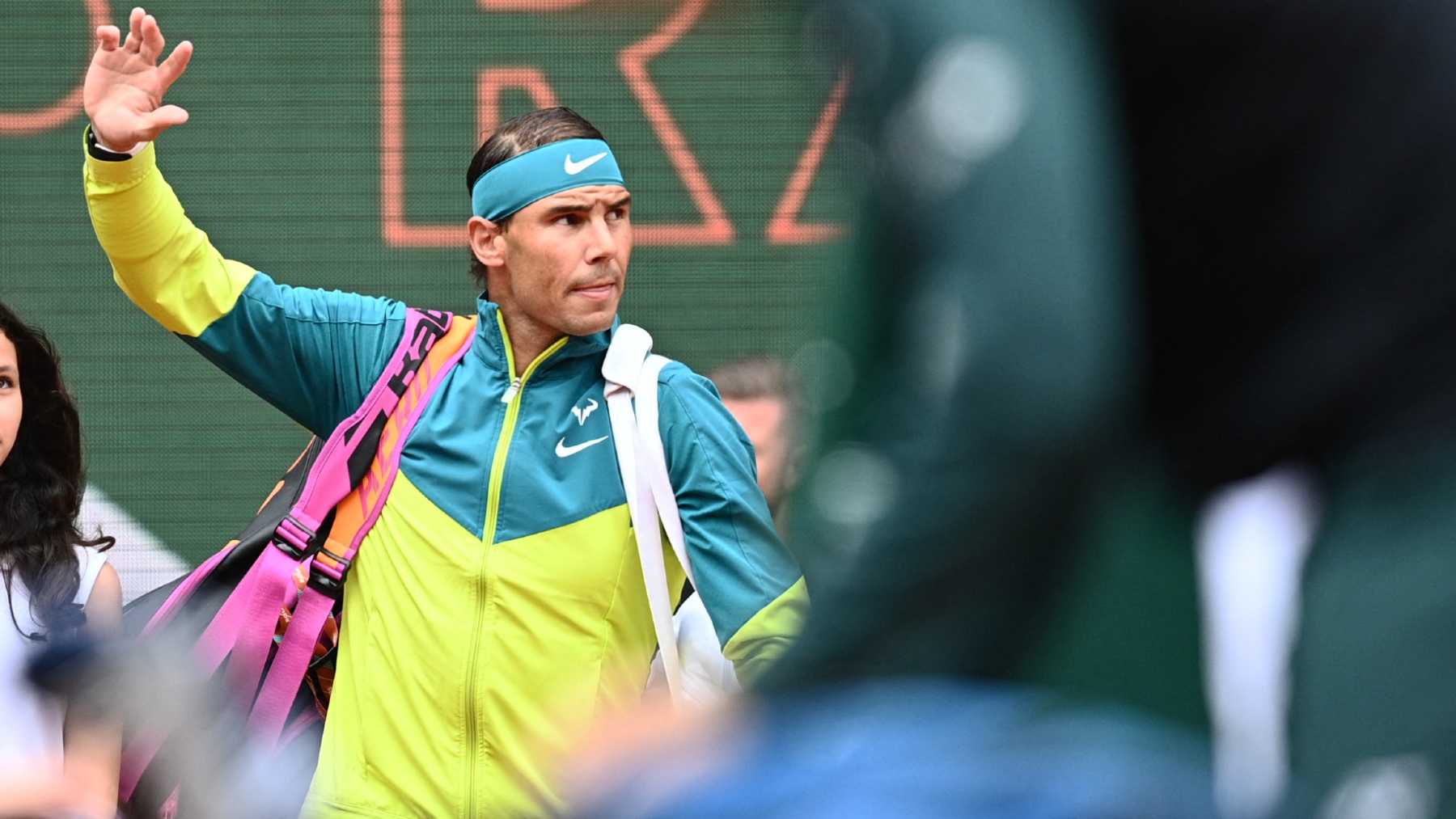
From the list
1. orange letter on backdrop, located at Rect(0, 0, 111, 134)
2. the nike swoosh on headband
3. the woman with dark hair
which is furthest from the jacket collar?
orange letter on backdrop, located at Rect(0, 0, 111, 134)

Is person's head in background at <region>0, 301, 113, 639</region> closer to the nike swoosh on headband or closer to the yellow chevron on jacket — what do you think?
the yellow chevron on jacket

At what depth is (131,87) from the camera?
253 centimetres

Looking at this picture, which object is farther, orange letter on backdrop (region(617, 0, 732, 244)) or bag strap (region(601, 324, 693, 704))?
orange letter on backdrop (region(617, 0, 732, 244))

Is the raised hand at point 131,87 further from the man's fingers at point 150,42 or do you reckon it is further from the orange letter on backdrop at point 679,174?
the orange letter on backdrop at point 679,174

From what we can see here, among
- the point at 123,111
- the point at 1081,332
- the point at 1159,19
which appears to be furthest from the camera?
the point at 123,111

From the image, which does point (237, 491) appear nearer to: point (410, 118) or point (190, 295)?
point (410, 118)

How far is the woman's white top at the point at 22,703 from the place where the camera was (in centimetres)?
265

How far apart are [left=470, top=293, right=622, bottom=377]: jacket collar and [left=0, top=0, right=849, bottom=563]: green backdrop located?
1.63m

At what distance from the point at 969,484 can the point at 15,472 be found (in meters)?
2.54

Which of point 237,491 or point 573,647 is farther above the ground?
point 573,647

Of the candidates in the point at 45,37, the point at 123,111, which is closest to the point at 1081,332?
the point at 123,111

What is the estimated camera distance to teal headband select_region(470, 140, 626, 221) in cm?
271

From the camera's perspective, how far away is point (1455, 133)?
923 mm

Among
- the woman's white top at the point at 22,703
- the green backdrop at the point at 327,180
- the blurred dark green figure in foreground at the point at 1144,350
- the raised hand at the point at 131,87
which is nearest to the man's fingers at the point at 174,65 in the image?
the raised hand at the point at 131,87
